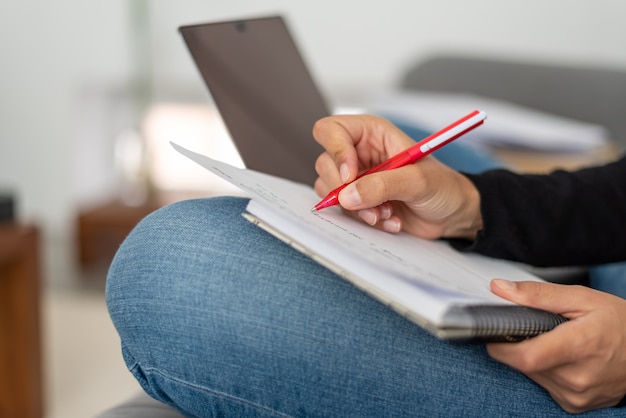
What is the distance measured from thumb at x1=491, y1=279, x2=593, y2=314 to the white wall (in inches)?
59.9

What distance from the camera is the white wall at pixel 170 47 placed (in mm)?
2100

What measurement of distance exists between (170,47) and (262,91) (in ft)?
5.47

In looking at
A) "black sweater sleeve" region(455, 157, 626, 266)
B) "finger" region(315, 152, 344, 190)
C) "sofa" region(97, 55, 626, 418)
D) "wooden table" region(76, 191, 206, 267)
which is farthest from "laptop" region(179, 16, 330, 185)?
"wooden table" region(76, 191, 206, 267)

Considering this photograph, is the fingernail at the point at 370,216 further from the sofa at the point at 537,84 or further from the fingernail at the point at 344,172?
the sofa at the point at 537,84

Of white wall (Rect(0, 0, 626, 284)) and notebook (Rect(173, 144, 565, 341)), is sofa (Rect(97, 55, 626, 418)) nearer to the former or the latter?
white wall (Rect(0, 0, 626, 284))

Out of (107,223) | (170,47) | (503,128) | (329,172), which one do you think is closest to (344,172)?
(329,172)

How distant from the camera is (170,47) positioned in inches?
90.7

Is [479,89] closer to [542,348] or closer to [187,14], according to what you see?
[187,14]

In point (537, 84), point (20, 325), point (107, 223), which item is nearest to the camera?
point (20, 325)

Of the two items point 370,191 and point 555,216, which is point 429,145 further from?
point 555,216

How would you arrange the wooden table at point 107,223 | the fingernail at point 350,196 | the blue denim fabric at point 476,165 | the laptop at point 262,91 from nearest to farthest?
the fingernail at point 350,196 < the laptop at point 262,91 < the blue denim fabric at point 476,165 < the wooden table at point 107,223

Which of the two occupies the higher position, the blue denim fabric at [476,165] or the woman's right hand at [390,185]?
the woman's right hand at [390,185]

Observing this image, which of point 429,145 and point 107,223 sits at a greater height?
point 429,145

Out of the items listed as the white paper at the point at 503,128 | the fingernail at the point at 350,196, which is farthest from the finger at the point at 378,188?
the white paper at the point at 503,128
